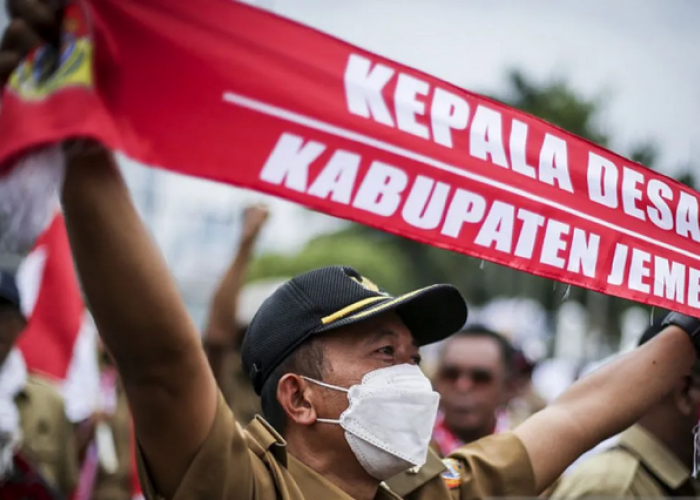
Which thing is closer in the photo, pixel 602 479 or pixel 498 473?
pixel 498 473

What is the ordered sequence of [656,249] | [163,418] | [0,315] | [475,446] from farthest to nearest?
[0,315] → [475,446] → [656,249] → [163,418]

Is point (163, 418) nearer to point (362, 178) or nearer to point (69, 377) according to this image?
point (362, 178)

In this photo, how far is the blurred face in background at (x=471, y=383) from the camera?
17.7ft

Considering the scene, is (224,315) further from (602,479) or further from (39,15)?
(39,15)

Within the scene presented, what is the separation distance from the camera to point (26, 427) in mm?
5637

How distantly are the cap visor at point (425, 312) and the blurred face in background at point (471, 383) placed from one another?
8.10ft

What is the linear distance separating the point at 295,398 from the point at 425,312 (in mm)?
487

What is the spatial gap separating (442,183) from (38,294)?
13.4 feet

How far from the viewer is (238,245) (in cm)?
521

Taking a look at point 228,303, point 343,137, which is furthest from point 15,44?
point 228,303

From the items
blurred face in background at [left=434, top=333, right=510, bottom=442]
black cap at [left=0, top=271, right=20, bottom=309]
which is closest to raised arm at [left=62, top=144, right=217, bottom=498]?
black cap at [left=0, top=271, right=20, bottom=309]

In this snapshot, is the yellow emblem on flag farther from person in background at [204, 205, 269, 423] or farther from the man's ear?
person in background at [204, 205, 269, 423]

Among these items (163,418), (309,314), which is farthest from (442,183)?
(163,418)

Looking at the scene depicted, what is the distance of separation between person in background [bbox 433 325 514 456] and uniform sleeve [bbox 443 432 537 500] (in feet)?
7.24
